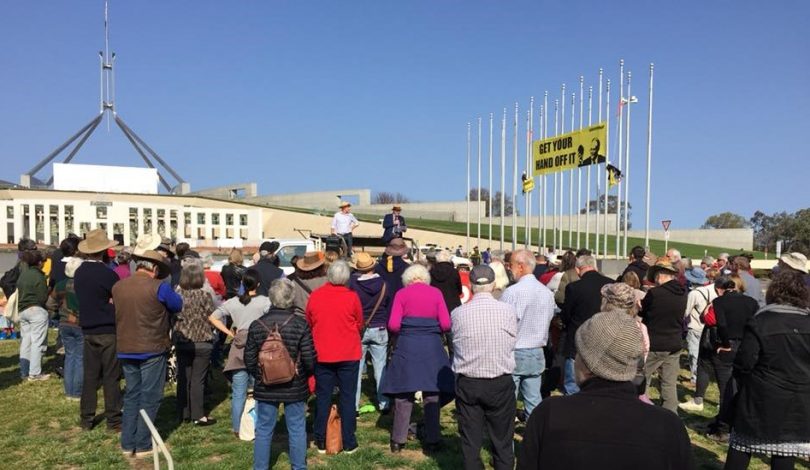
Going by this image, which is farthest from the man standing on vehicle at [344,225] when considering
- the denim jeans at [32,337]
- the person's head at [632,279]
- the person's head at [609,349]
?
the person's head at [609,349]

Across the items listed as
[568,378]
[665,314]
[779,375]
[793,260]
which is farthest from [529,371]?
[793,260]

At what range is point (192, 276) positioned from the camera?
6.07 metres

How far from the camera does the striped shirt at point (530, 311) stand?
5.52 metres

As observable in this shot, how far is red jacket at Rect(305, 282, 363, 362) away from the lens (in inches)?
→ 203

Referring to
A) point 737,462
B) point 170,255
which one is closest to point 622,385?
point 737,462

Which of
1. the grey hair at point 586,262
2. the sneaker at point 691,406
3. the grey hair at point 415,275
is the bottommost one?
the sneaker at point 691,406

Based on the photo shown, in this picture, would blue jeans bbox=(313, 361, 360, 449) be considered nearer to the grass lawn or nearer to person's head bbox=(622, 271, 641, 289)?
the grass lawn

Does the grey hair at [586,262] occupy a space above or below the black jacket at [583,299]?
above

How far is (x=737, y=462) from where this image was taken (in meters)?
4.03

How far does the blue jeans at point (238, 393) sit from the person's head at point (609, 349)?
4.43 metres

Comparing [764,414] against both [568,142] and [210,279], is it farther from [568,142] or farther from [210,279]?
[568,142]

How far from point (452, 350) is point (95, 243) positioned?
12.8ft

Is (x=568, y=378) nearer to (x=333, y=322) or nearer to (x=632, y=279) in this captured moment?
(x=632, y=279)

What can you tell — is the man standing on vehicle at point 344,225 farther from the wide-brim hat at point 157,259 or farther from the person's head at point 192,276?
the wide-brim hat at point 157,259
